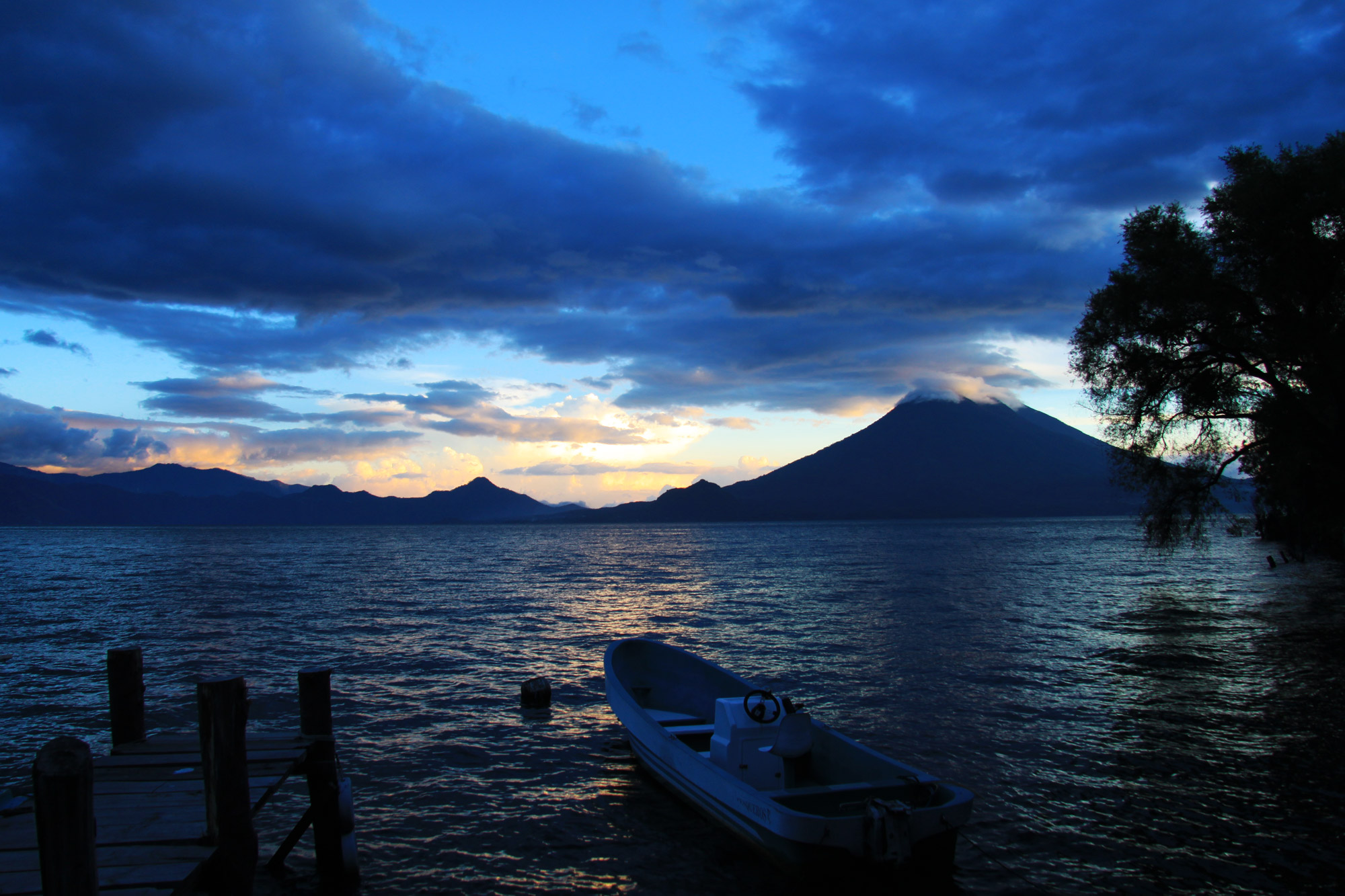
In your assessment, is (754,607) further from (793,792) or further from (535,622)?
(793,792)

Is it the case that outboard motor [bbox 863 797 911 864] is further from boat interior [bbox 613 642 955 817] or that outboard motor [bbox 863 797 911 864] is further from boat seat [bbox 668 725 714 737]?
boat seat [bbox 668 725 714 737]

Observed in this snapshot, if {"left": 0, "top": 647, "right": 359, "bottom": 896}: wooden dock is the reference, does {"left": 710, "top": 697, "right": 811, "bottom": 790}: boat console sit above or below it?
below

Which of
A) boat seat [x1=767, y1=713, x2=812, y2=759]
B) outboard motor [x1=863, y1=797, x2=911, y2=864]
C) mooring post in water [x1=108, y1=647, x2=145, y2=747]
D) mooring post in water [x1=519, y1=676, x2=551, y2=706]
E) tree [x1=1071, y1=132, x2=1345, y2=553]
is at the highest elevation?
tree [x1=1071, y1=132, x2=1345, y2=553]

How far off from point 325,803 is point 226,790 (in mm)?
3012

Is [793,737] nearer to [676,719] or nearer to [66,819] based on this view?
[676,719]

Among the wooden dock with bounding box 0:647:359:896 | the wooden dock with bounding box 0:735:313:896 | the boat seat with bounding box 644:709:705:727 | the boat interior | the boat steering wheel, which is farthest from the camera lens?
the boat seat with bounding box 644:709:705:727

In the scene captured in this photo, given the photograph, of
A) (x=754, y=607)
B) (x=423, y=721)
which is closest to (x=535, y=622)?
(x=754, y=607)

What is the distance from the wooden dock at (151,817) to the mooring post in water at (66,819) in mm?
1195

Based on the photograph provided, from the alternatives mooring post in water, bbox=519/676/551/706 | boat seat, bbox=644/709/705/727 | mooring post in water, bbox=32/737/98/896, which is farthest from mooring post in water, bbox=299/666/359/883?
mooring post in water, bbox=519/676/551/706

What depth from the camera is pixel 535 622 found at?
32.9 m

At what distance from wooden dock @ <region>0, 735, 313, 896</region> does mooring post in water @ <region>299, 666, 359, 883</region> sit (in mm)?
232

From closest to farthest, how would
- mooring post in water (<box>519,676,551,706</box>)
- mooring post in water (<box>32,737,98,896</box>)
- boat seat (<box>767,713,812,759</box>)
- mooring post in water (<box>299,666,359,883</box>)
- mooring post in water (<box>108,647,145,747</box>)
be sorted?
1. mooring post in water (<box>32,737,98,896</box>)
2. mooring post in water (<box>299,666,359,883</box>)
3. mooring post in water (<box>108,647,145,747</box>)
4. boat seat (<box>767,713,812,759</box>)
5. mooring post in water (<box>519,676,551,706</box>)

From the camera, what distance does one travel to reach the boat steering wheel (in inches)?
417

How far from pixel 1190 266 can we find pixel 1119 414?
597 centimetres
